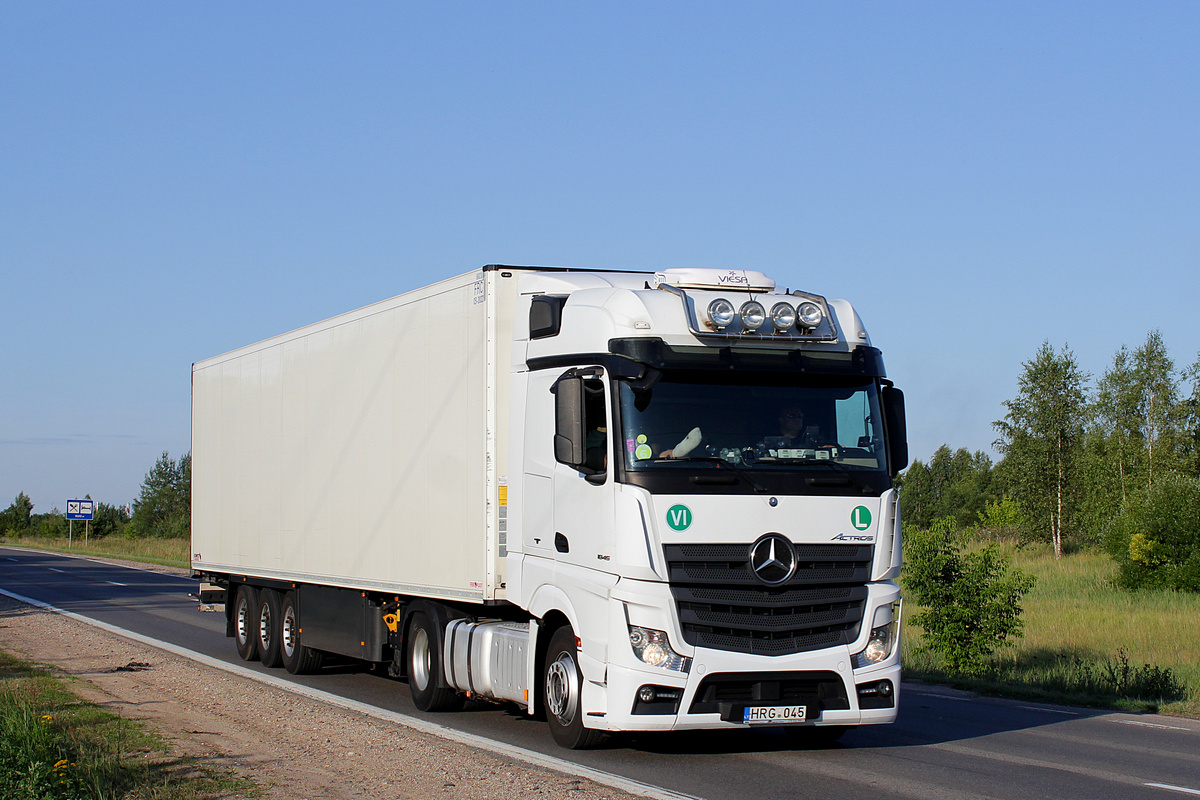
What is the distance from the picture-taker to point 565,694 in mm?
9500

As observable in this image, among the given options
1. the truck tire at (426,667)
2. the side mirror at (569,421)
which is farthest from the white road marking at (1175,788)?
the truck tire at (426,667)

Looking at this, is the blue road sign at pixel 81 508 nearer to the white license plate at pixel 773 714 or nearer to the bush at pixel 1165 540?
the bush at pixel 1165 540

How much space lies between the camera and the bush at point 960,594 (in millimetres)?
16375

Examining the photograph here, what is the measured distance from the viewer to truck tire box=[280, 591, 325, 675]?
15.5 metres

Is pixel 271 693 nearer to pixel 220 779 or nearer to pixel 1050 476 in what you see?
pixel 220 779

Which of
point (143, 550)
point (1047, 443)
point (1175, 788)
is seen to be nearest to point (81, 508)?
point (143, 550)

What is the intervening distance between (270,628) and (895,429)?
10303 mm

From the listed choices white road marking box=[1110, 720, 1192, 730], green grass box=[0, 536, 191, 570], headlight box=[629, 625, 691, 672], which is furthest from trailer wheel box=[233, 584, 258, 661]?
green grass box=[0, 536, 191, 570]

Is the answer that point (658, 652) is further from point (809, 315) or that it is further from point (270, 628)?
point (270, 628)

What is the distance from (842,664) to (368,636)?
251 inches

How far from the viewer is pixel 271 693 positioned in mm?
12844

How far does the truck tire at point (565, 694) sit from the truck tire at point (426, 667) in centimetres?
228

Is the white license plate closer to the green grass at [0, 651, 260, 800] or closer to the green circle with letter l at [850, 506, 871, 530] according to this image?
the green circle with letter l at [850, 506, 871, 530]

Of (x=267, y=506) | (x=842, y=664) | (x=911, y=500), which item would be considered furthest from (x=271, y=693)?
(x=911, y=500)
